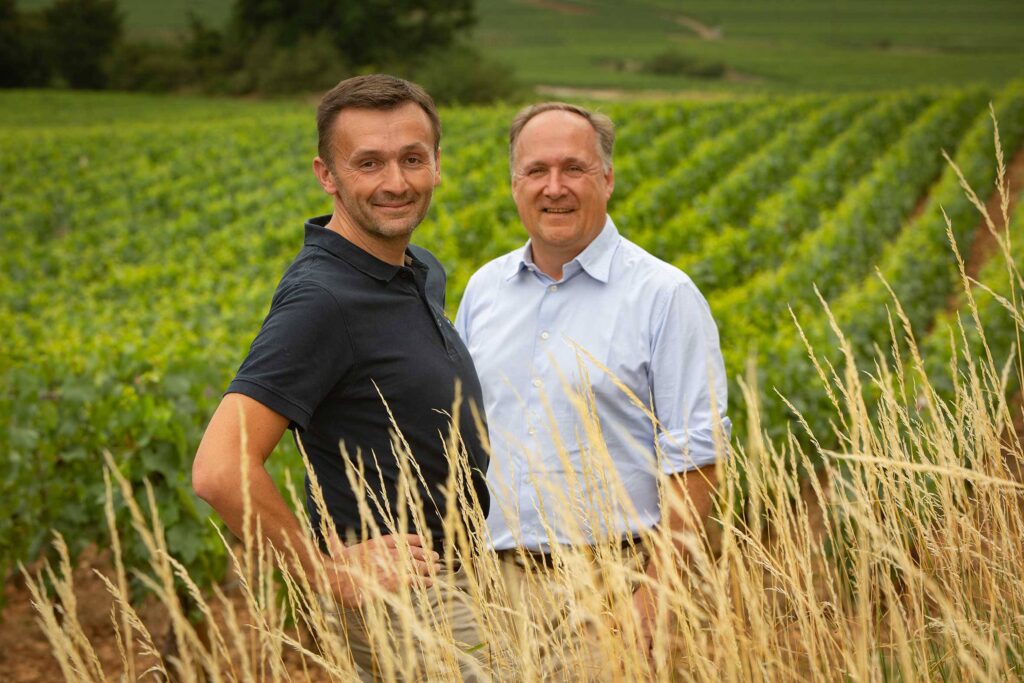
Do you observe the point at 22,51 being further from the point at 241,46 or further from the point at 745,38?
the point at 745,38

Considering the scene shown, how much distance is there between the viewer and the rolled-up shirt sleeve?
2.49m

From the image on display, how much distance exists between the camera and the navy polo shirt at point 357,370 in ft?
6.97

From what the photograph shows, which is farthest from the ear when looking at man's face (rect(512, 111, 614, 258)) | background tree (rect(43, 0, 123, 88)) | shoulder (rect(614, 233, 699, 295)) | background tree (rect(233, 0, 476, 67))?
background tree (rect(43, 0, 123, 88))

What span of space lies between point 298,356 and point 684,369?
103 centimetres

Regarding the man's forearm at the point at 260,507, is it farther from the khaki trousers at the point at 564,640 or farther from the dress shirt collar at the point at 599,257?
the dress shirt collar at the point at 599,257

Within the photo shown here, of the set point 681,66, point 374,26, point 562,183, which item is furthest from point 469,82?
point 562,183

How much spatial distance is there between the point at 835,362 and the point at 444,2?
49.9 m

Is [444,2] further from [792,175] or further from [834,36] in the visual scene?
[792,175]

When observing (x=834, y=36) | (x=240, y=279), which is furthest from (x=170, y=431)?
(x=834, y=36)

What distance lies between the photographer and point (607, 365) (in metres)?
2.63

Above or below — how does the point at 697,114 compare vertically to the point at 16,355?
above

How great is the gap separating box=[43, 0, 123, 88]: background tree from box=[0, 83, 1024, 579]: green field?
23.1 metres

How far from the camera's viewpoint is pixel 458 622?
2322mm

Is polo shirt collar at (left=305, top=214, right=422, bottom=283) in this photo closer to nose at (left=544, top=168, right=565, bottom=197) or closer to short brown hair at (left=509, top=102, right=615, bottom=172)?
nose at (left=544, top=168, right=565, bottom=197)
